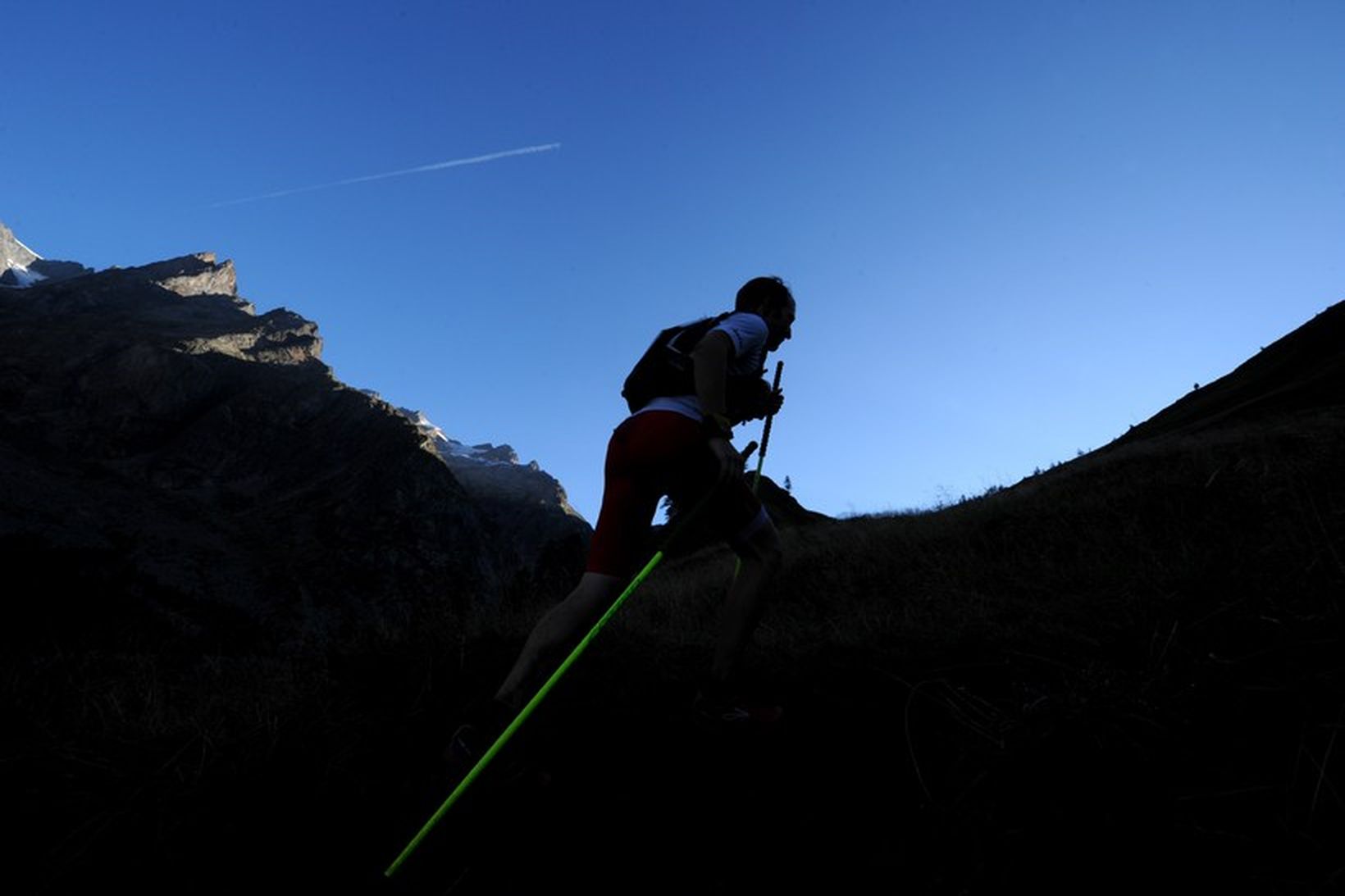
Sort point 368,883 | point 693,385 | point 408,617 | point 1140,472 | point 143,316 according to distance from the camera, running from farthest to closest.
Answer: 1. point 143,316
2. point 1140,472
3. point 408,617
4. point 693,385
5. point 368,883

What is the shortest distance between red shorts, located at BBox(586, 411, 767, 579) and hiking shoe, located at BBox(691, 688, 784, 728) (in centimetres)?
87

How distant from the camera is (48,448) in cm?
6606

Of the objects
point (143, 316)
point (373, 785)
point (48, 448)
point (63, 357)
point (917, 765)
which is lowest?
point (917, 765)

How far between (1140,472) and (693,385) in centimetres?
869

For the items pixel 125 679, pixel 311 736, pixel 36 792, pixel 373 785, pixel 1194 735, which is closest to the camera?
pixel 1194 735

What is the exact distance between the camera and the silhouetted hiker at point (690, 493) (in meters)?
2.80

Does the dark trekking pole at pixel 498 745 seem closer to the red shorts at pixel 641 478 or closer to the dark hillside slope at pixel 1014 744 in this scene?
the red shorts at pixel 641 478

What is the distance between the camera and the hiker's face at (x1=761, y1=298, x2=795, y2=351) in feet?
12.9

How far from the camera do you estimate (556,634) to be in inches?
110

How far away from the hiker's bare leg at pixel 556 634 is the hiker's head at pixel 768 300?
1891 mm

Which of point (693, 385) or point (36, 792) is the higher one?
point (693, 385)

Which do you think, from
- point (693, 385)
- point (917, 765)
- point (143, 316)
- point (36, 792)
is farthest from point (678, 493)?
point (143, 316)

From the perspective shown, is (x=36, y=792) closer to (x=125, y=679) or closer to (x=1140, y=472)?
(x=125, y=679)

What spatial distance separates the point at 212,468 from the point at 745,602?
9613cm
